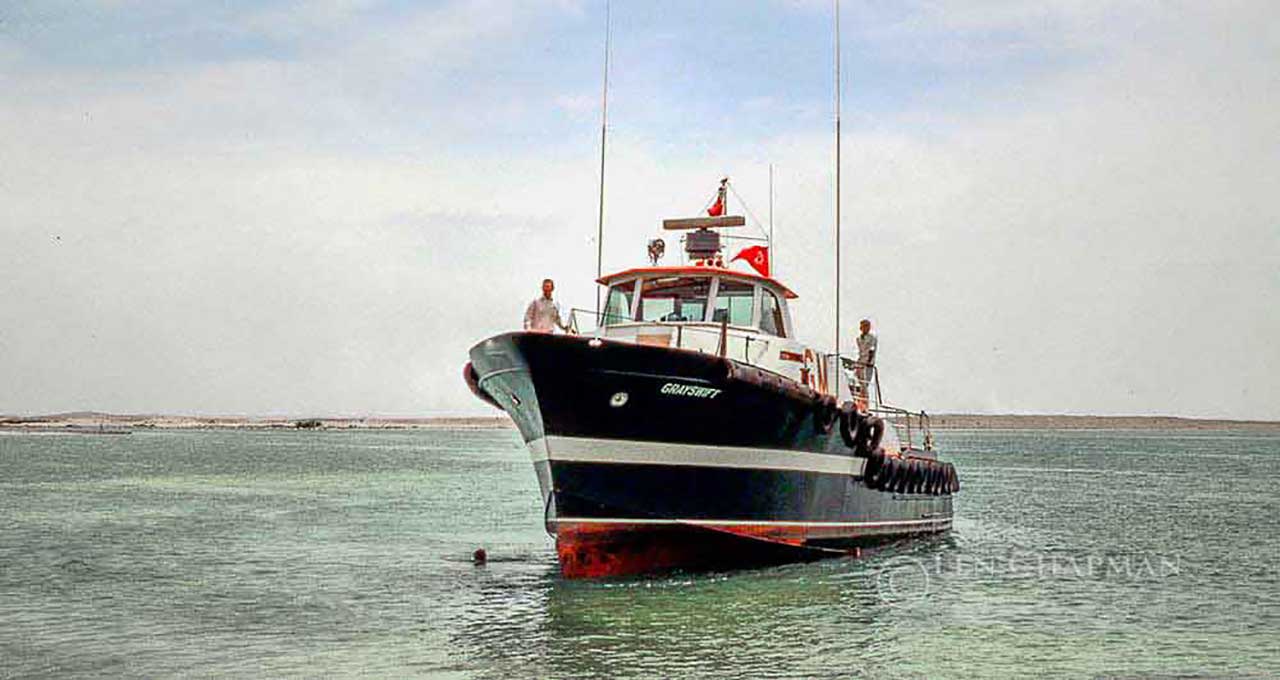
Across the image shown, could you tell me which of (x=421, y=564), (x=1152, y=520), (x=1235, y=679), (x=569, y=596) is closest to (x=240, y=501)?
(x=421, y=564)

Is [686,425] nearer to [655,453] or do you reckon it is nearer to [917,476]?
[655,453]

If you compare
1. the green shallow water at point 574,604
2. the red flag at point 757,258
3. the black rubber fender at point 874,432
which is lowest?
the green shallow water at point 574,604

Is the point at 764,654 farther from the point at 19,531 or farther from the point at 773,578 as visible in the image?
the point at 19,531

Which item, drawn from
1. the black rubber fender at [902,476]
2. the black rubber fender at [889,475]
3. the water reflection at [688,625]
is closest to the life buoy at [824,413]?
the water reflection at [688,625]

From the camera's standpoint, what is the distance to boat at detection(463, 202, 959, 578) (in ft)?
53.6

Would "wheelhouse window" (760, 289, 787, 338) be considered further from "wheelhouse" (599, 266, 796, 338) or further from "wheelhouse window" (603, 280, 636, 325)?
"wheelhouse window" (603, 280, 636, 325)

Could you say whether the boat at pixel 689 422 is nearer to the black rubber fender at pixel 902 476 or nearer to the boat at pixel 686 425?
the boat at pixel 686 425

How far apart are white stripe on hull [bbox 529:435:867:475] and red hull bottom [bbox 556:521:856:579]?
0.96m

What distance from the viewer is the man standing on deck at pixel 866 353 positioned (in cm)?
2273

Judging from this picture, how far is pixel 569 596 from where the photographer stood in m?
16.9

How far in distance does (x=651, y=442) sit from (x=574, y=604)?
7.91 ft

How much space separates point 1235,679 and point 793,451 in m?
6.95

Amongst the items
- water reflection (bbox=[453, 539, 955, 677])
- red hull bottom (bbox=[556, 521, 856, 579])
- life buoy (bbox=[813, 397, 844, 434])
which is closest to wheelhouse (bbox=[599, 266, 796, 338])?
life buoy (bbox=[813, 397, 844, 434])

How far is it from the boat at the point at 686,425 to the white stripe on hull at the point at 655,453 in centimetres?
2
